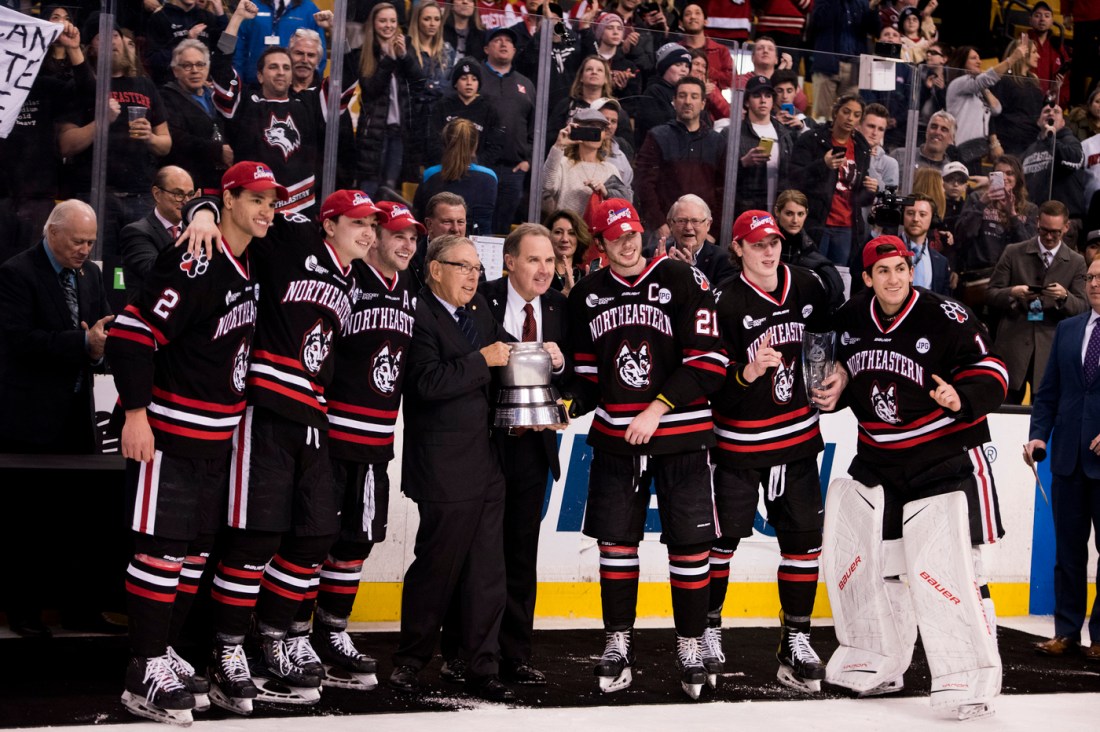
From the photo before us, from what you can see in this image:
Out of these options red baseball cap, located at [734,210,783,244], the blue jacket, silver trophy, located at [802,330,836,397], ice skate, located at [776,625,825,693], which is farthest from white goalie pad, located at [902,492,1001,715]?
the blue jacket

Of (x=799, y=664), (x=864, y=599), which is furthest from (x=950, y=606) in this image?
(x=799, y=664)

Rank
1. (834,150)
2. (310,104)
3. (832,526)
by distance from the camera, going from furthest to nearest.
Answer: (834,150)
(310,104)
(832,526)

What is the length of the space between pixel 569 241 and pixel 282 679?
2741 mm

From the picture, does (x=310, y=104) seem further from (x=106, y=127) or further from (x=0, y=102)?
(x=0, y=102)

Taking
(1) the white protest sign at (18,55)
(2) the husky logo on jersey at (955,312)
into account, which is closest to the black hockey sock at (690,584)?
(2) the husky logo on jersey at (955,312)

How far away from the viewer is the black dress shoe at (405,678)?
462cm

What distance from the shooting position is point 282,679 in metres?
4.46

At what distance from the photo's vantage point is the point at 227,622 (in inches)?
170

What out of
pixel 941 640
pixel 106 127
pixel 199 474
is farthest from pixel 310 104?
pixel 941 640

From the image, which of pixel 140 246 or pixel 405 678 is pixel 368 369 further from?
pixel 140 246

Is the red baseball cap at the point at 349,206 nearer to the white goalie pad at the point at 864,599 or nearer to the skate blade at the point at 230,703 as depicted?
the skate blade at the point at 230,703

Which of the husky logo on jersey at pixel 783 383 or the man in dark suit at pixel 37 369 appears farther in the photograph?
the man in dark suit at pixel 37 369

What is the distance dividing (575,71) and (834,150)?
1630mm

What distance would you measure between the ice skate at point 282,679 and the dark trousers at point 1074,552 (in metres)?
3.52
